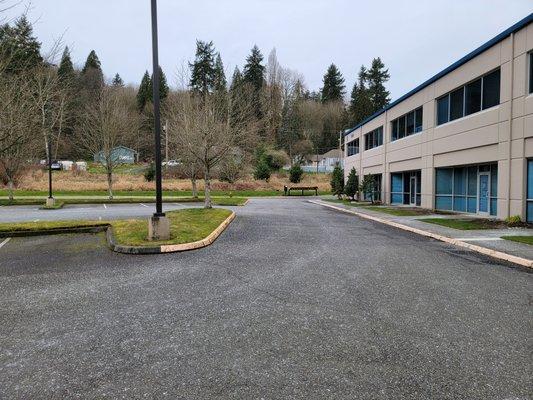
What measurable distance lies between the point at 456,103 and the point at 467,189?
14.4 ft

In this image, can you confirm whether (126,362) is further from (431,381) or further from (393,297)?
(393,297)

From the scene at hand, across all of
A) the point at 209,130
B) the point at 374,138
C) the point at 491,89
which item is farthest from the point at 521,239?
the point at 374,138

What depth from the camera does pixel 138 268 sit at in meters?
7.69

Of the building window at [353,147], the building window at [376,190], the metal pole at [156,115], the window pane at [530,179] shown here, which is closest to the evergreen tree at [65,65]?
the metal pole at [156,115]

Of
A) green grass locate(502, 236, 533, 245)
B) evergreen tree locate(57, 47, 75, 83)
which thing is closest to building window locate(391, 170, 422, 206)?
green grass locate(502, 236, 533, 245)

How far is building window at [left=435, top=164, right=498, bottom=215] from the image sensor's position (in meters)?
18.5

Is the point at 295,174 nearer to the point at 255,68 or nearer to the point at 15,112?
the point at 255,68

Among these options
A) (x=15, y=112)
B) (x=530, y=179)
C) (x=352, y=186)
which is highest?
(x=15, y=112)

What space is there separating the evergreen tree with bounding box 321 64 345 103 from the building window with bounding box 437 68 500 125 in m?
71.0

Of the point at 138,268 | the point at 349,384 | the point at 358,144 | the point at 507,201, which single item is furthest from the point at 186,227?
the point at 358,144

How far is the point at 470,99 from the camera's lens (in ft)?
62.8

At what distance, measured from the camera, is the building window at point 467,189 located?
1847 cm

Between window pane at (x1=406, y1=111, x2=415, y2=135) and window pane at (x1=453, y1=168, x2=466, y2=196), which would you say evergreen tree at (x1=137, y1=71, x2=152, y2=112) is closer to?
window pane at (x1=406, y1=111, x2=415, y2=135)

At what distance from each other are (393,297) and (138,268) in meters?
4.65
